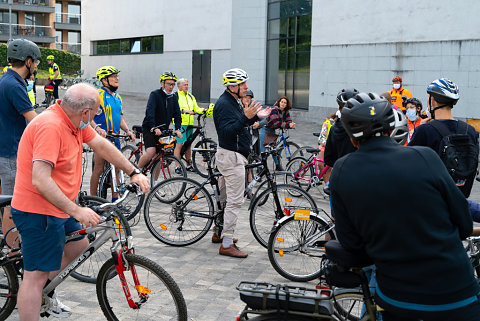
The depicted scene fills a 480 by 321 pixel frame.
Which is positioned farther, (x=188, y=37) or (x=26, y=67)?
(x=188, y=37)

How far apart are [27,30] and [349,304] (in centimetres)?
6470

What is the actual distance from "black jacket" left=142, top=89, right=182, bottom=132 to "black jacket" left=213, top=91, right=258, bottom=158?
294 cm

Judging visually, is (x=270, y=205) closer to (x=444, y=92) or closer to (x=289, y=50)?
(x=444, y=92)

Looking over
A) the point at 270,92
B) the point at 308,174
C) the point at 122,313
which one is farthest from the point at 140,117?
the point at 122,313

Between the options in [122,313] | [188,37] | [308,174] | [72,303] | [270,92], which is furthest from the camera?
[188,37]

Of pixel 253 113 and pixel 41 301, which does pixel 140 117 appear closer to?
pixel 253 113

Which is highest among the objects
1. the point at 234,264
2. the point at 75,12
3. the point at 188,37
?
the point at 75,12

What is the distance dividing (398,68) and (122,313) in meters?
15.7

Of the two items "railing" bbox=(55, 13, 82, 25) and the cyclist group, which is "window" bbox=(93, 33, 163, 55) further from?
"railing" bbox=(55, 13, 82, 25)

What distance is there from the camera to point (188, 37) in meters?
28.8

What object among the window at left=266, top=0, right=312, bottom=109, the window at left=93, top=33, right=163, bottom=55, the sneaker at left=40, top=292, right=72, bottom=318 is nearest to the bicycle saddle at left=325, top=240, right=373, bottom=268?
the sneaker at left=40, top=292, right=72, bottom=318

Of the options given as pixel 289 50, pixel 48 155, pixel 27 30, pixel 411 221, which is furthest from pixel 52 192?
pixel 27 30

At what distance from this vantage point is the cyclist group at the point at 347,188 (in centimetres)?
241

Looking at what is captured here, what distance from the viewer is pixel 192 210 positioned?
6.63 metres
